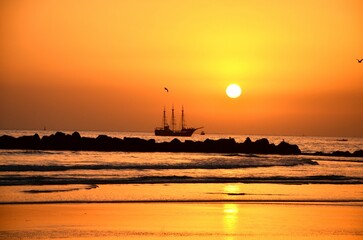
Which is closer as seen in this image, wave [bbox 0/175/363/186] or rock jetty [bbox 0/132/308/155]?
wave [bbox 0/175/363/186]

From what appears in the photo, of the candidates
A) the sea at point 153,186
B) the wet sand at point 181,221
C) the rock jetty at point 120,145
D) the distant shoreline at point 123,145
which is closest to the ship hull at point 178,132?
the distant shoreline at point 123,145

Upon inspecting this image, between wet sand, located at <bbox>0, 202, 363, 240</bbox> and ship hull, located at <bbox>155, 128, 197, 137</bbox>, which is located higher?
ship hull, located at <bbox>155, 128, 197, 137</bbox>

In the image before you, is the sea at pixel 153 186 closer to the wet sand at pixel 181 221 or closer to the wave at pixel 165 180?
the wave at pixel 165 180

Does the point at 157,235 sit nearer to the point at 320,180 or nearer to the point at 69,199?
the point at 69,199

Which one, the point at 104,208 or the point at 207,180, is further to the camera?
the point at 207,180

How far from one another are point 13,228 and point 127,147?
57951 millimetres

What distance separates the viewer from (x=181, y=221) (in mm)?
16938

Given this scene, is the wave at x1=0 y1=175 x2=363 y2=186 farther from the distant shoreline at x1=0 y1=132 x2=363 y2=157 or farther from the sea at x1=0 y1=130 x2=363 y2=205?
the distant shoreline at x1=0 y1=132 x2=363 y2=157

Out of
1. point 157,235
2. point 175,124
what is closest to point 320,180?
point 157,235

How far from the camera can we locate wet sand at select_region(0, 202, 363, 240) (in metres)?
14.9

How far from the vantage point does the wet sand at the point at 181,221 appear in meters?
14.9

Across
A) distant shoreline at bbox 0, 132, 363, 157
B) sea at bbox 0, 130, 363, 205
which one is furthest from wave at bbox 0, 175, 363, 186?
distant shoreline at bbox 0, 132, 363, 157

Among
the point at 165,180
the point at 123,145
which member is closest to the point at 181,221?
the point at 165,180

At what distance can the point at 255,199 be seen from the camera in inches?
898
